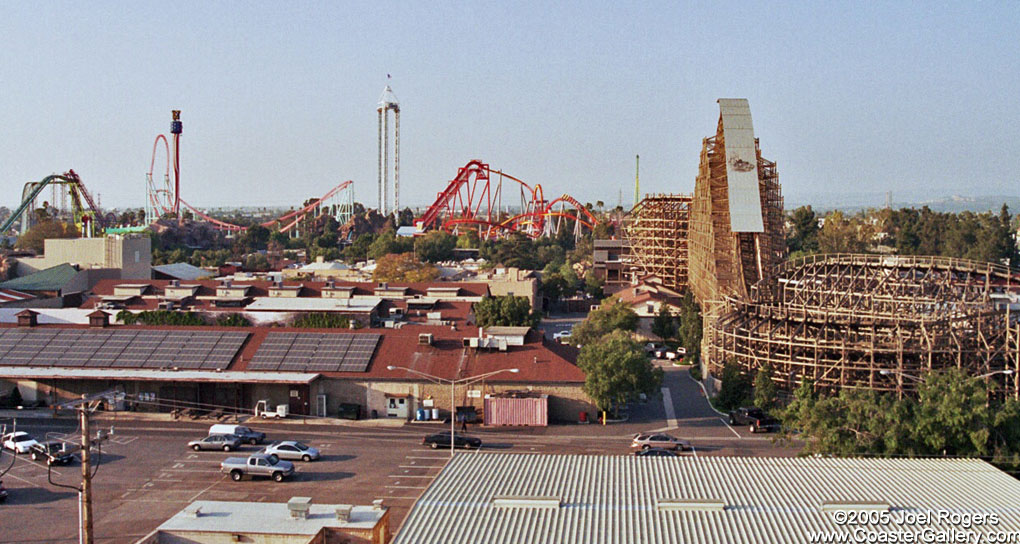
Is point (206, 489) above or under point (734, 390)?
under

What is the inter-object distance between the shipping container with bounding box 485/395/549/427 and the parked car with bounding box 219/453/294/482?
982 centimetres

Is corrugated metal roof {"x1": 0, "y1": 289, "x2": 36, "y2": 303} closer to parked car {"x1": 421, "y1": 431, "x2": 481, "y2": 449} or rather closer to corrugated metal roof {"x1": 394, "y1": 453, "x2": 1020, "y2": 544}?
parked car {"x1": 421, "y1": 431, "x2": 481, "y2": 449}

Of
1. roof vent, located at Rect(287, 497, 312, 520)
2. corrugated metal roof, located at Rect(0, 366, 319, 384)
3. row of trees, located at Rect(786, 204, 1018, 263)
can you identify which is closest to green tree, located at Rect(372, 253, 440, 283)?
row of trees, located at Rect(786, 204, 1018, 263)

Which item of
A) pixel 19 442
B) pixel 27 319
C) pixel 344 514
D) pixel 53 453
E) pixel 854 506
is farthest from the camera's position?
pixel 27 319

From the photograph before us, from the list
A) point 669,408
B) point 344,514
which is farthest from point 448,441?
point 344,514

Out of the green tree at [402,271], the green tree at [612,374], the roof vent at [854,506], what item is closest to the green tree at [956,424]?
the roof vent at [854,506]

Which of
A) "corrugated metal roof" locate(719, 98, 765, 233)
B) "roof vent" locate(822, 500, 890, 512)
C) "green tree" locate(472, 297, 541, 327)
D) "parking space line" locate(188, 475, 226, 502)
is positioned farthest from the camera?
"corrugated metal roof" locate(719, 98, 765, 233)

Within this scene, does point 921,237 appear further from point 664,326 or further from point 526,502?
point 526,502

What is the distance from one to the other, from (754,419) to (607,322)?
22130 millimetres

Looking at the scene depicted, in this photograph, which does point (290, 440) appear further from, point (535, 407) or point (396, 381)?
point (535, 407)

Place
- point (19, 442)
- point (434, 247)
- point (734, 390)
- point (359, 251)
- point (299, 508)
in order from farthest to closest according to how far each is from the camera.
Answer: point (359, 251), point (434, 247), point (734, 390), point (19, 442), point (299, 508)

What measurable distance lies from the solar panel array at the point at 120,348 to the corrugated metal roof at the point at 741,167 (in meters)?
30.2

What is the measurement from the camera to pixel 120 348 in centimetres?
4394

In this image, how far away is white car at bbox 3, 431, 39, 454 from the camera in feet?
110
